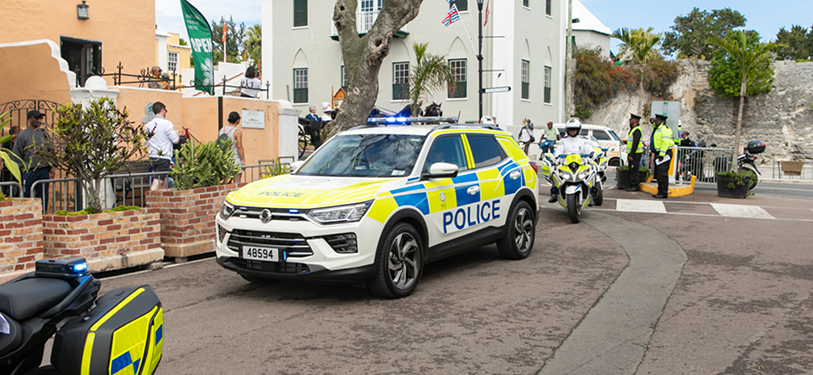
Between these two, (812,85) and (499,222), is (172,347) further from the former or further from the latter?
(812,85)

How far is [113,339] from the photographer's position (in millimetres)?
2615

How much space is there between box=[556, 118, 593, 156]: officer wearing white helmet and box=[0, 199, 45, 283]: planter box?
839 cm

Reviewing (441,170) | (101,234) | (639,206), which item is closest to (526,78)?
(639,206)

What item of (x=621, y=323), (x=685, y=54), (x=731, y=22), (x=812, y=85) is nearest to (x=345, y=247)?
(x=621, y=323)

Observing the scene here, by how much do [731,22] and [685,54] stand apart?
358 inches

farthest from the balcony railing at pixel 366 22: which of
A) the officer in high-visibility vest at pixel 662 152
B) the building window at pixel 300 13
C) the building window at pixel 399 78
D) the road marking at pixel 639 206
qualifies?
the road marking at pixel 639 206

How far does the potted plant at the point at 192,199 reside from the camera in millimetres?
8227

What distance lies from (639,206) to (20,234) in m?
11.2

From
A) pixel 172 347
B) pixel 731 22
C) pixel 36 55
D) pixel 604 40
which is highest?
pixel 731 22

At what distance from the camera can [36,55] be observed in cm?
1290

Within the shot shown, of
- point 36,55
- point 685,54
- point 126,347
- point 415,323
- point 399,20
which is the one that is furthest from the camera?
point 685,54

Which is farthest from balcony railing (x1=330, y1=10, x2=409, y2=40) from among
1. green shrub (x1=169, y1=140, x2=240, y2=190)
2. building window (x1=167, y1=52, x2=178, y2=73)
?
green shrub (x1=169, y1=140, x2=240, y2=190)

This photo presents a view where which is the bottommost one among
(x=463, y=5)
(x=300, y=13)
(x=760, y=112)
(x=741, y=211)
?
(x=741, y=211)

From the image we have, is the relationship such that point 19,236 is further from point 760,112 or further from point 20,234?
point 760,112
